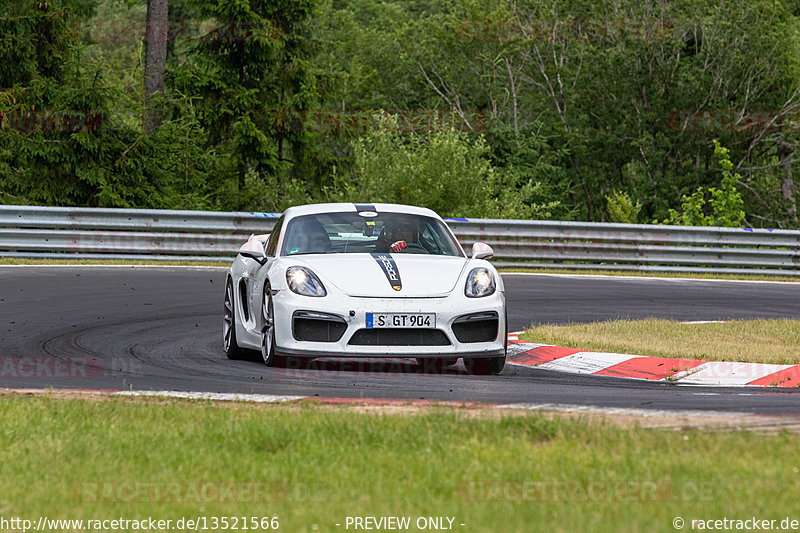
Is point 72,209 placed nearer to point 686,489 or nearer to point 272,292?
point 272,292

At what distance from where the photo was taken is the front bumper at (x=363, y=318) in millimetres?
8969

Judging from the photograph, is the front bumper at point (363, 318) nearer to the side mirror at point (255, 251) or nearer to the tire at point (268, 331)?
the tire at point (268, 331)

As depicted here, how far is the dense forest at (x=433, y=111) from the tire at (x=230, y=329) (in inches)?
551

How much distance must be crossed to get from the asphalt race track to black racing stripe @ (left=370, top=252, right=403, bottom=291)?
69 cm

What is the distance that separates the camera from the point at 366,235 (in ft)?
34.0

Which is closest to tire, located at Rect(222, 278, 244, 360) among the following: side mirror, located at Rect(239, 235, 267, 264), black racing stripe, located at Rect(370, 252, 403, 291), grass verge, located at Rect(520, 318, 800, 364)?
side mirror, located at Rect(239, 235, 267, 264)

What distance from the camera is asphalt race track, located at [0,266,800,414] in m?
7.99

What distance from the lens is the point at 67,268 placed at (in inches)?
727

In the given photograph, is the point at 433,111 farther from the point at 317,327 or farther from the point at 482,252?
the point at 317,327

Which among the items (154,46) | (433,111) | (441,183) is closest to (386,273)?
(441,183)

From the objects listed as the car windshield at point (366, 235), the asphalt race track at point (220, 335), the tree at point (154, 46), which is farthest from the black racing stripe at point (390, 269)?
the tree at point (154, 46)

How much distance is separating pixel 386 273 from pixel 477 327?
809 millimetres

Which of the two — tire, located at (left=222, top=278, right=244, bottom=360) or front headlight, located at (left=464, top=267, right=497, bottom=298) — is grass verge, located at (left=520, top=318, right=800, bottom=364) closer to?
front headlight, located at (left=464, top=267, right=497, bottom=298)

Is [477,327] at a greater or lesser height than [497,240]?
greater
